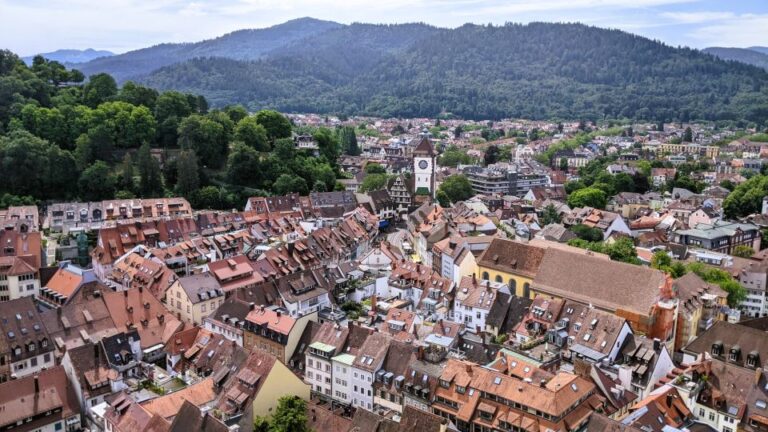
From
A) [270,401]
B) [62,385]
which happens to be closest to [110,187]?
[62,385]

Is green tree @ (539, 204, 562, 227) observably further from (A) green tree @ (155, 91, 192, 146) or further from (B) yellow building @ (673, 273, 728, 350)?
(A) green tree @ (155, 91, 192, 146)

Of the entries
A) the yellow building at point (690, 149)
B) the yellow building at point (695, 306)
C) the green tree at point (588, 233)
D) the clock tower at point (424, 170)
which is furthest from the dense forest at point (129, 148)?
the yellow building at point (690, 149)

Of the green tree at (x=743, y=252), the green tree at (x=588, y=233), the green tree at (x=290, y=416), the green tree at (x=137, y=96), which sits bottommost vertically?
the green tree at (x=743, y=252)

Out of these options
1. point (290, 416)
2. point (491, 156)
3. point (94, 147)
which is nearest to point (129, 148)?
point (94, 147)

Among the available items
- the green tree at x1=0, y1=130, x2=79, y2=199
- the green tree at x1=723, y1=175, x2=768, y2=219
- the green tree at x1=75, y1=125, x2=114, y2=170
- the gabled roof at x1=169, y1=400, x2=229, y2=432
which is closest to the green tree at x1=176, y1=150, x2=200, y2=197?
the green tree at x1=75, y1=125, x2=114, y2=170

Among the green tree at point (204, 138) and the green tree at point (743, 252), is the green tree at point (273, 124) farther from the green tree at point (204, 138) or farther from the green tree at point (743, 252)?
the green tree at point (743, 252)

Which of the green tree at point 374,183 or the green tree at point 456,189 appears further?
the green tree at point 456,189

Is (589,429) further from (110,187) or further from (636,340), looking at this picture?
(110,187)
